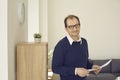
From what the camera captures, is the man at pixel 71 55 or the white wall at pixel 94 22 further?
the white wall at pixel 94 22

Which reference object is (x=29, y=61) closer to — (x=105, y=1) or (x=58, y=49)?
(x=58, y=49)

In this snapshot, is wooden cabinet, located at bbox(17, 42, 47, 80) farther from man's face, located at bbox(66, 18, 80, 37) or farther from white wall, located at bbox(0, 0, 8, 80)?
man's face, located at bbox(66, 18, 80, 37)

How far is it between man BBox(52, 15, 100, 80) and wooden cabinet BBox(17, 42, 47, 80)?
45 cm

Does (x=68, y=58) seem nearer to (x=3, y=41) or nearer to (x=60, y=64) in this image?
(x=60, y=64)

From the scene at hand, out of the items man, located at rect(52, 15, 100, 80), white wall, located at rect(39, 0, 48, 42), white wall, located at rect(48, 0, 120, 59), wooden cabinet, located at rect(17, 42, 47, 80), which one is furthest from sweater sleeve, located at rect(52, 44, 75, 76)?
white wall, located at rect(48, 0, 120, 59)

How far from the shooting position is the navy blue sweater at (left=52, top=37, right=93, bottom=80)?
2.31 metres

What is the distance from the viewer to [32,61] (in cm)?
280

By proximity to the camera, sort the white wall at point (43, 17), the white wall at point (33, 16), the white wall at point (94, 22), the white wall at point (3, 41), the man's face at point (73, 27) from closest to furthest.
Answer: the man's face at point (73, 27) < the white wall at point (3, 41) < the white wall at point (33, 16) < the white wall at point (43, 17) < the white wall at point (94, 22)

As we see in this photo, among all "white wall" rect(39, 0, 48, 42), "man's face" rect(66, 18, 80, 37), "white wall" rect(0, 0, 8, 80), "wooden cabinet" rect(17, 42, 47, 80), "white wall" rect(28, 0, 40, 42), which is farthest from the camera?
"white wall" rect(39, 0, 48, 42)

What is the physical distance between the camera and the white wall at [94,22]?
21.1ft

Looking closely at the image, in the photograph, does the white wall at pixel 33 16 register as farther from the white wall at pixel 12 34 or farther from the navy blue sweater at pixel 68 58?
the navy blue sweater at pixel 68 58

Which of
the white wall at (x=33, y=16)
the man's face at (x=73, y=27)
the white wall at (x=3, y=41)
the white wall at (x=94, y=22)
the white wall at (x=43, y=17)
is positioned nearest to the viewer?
the man's face at (x=73, y=27)

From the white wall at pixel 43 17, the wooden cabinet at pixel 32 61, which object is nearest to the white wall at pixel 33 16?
the white wall at pixel 43 17

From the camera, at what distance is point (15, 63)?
110 inches
